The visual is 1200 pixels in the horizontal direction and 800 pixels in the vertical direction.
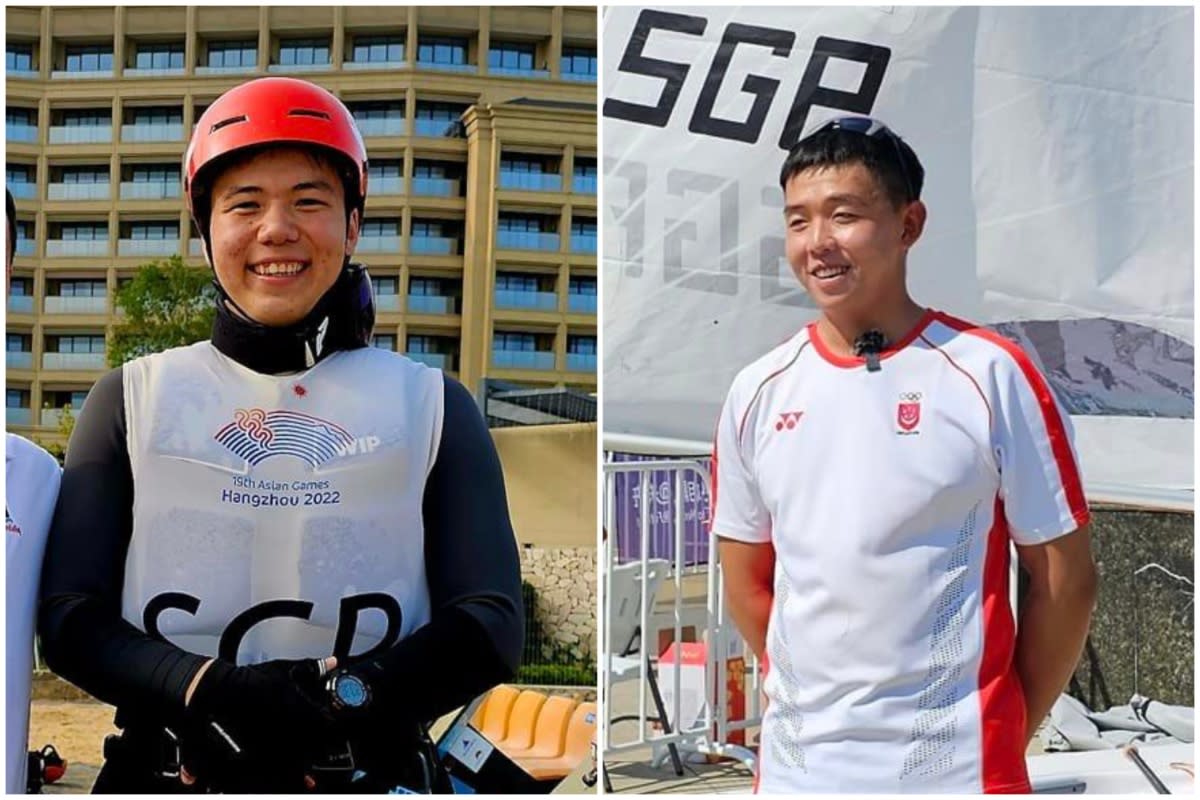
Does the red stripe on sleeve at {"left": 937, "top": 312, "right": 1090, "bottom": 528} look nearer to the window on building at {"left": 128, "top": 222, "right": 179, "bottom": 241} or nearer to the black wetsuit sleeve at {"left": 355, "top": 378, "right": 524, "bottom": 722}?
the black wetsuit sleeve at {"left": 355, "top": 378, "right": 524, "bottom": 722}

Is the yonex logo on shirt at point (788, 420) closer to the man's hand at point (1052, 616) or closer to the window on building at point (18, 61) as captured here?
the man's hand at point (1052, 616)

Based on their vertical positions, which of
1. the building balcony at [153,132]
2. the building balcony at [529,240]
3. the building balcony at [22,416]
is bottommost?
the building balcony at [22,416]

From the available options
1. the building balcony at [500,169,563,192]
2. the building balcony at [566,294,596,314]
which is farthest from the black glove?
the building balcony at [566,294,596,314]

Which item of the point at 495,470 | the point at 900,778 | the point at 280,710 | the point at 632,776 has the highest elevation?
the point at 495,470

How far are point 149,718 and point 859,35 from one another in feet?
6.64

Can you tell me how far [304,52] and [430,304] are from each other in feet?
20.3

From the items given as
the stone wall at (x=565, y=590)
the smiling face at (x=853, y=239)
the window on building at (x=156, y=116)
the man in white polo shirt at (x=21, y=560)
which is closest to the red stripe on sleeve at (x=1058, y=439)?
the smiling face at (x=853, y=239)

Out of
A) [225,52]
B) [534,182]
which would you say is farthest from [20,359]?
[225,52]

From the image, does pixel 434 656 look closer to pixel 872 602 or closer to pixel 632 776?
pixel 872 602

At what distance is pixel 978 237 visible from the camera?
2.95 meters

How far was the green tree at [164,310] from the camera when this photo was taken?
8.99 m

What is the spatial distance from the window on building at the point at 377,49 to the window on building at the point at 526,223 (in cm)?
295

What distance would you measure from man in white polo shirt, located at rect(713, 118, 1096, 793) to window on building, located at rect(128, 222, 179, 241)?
16.8m

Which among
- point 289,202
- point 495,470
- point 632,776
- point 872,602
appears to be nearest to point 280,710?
point 495,470
